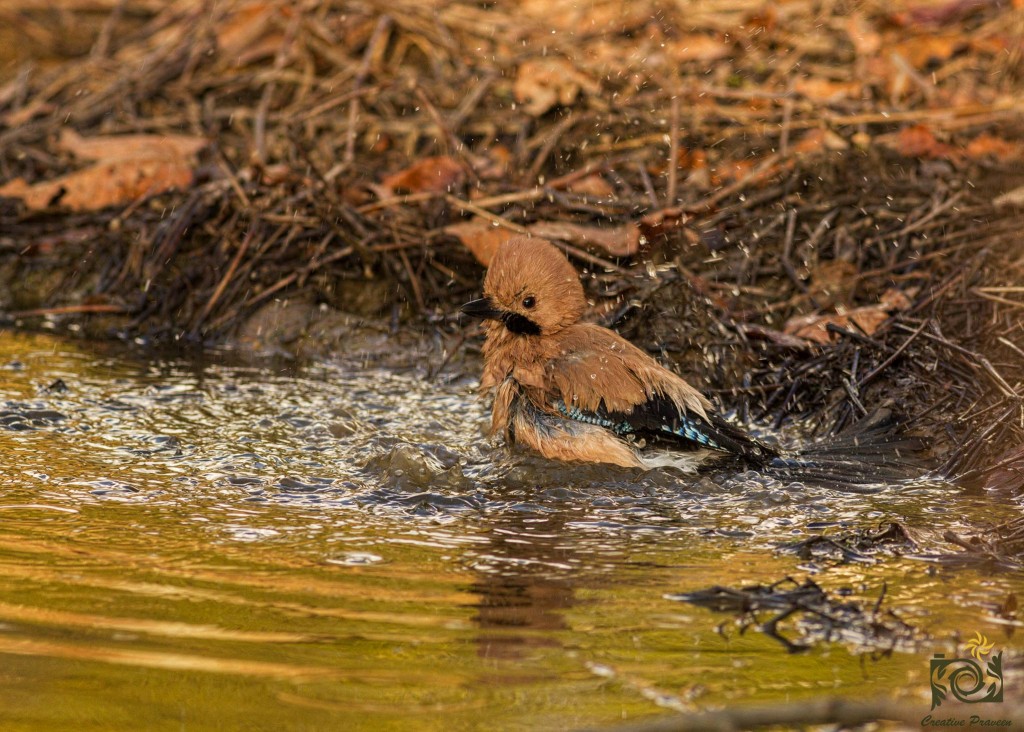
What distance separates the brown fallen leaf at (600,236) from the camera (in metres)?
6.47

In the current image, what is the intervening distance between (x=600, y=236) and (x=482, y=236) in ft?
2.06

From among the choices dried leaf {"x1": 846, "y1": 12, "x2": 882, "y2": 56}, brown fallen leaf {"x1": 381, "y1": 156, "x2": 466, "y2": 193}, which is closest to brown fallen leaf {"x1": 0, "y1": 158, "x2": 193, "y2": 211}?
brown fallen leaf {"x1": 381, "y1": 156, "x2": 466, "y2": 193}

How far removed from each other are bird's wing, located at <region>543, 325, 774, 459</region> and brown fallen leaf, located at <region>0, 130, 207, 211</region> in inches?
136

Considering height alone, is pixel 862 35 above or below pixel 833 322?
above

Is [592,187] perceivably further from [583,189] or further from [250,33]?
[250,33]

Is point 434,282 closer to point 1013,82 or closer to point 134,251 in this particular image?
point 134,251

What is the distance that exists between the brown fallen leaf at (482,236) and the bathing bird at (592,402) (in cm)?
125

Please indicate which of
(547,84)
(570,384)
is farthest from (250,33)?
(570,384)

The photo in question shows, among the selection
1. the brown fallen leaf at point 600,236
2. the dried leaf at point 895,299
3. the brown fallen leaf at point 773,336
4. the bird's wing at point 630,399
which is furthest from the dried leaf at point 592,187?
the bird's wing at point 630,399

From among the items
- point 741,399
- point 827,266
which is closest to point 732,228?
point 827,266

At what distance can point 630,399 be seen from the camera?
4922mm

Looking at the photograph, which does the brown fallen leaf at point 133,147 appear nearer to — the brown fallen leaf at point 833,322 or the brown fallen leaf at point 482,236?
the brown fallen leaf at point 482,236

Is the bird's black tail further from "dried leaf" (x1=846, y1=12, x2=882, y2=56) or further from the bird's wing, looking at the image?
"dried leaf" (x1=846, y1=12, x2=882, y2=56)

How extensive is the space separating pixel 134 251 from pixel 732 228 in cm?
345
